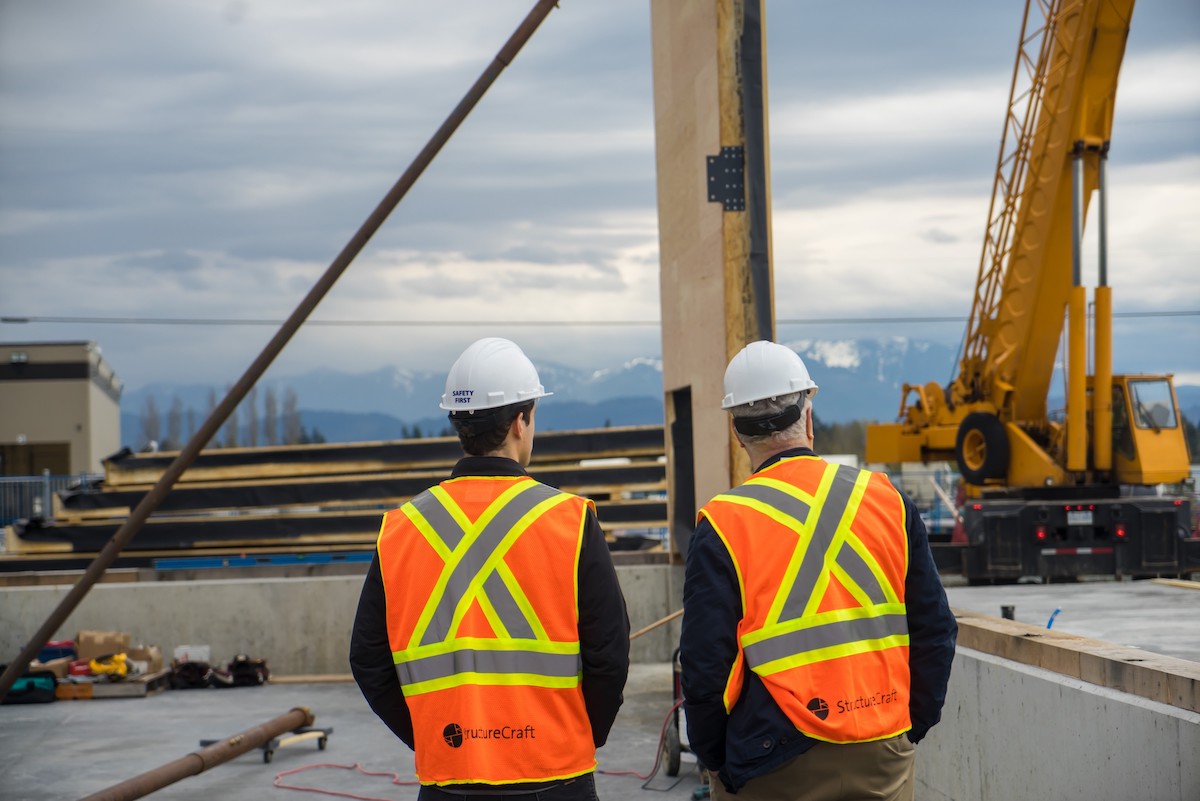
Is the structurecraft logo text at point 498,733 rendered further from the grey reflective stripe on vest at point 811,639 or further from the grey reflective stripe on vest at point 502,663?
the grey reflective stripe on vest at point 811,639

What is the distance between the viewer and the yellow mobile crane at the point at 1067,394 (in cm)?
1548

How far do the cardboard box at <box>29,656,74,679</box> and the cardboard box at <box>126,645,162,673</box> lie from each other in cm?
57

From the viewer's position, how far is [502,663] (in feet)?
10.9

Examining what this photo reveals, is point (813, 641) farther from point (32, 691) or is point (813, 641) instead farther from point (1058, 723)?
point (32, 691)

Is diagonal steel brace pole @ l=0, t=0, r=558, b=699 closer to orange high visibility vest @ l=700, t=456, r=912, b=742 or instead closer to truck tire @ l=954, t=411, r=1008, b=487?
orange high visibility vest @ l=700, t=456, r=912, b=742

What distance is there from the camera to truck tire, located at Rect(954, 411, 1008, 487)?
17.1 m

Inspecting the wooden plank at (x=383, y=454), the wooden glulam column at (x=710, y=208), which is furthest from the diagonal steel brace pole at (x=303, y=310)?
the wooden plank at (x=383, y=454)

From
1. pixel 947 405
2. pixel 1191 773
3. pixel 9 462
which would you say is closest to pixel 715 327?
pixel 1191 773

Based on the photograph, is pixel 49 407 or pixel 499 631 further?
pixel 49 407

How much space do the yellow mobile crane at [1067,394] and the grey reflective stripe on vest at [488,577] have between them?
1316 centimetres

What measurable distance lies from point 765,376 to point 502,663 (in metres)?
1.21

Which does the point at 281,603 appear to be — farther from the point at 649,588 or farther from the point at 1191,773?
the point at 1191,773

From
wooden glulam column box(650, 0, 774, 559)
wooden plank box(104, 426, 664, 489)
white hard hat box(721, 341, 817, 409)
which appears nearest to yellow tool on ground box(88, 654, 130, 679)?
wooden glulam column box(650, 0, 774, 559)

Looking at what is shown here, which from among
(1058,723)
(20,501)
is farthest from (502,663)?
(20,501)
